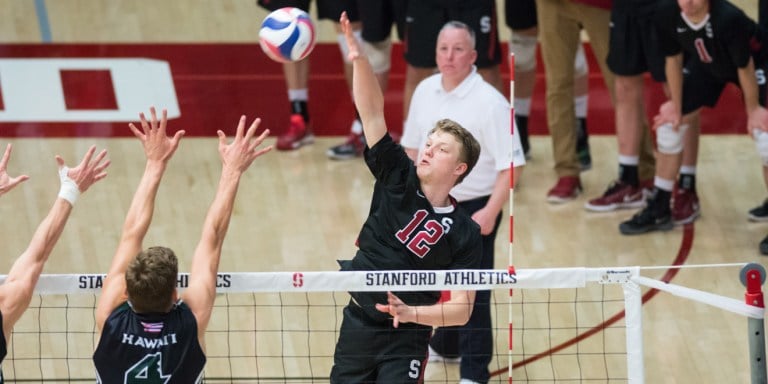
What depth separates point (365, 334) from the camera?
6.79 m

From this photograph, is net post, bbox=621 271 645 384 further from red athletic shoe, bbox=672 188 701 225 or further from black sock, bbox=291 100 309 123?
black sock, bbox=291 100 309 123

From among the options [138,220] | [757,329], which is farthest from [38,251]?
[757,329]

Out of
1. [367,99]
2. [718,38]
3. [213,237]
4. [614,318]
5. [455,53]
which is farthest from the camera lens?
[718,38]

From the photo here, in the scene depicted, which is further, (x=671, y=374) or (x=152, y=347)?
(x=671, y=374)

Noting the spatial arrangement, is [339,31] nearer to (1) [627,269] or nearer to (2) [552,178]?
(2) [552,178]

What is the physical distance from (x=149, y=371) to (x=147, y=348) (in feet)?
0.34

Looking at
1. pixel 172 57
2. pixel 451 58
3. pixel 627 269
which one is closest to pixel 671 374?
pixel 627 269

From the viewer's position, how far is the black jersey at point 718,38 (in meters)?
9.90

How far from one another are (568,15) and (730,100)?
8.64 ft

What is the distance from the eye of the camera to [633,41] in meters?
10.8

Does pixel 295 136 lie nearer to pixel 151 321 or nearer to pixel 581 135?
pixel 581 135

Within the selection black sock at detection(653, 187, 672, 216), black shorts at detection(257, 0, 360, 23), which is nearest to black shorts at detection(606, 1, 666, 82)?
black sock at detection(653, 187, 672, 216)

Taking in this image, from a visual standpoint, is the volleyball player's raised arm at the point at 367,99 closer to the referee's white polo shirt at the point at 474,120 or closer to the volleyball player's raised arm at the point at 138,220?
the volleyball player's raised arm at the point at 138,220

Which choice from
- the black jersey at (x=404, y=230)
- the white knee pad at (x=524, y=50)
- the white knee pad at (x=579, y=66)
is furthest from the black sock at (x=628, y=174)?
the black jersey at (x=404, y=230)
